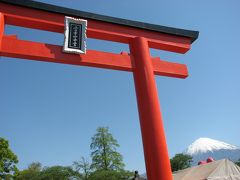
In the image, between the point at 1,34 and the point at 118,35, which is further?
the point at 118,35

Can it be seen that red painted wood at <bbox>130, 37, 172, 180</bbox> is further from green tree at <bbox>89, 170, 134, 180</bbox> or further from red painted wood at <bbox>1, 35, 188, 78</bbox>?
green tree at <bbox>89, 170, 134, 180</bbox>

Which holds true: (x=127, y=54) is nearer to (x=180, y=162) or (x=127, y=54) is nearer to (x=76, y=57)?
(x=76, y=57)

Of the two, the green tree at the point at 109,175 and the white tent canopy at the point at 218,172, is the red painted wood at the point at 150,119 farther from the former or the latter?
the green tree at the point at 109,175

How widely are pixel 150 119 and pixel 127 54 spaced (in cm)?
161

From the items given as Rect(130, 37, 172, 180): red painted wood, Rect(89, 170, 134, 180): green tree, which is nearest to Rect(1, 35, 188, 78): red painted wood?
Rect(130, 37, 172, 180): red painted wood

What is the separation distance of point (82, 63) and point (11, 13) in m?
1.59

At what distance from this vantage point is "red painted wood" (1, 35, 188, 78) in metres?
4.50

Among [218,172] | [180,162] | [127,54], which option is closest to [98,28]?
[127,54]

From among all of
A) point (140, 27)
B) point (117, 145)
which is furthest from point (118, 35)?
point (117, 145)

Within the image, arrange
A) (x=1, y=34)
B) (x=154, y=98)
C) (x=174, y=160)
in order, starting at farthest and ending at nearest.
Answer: (x=174, y=160) < (x=154, y=98) < (x=1, y=34)

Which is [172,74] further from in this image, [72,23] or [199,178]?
[199,178]

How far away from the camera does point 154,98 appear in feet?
16.0

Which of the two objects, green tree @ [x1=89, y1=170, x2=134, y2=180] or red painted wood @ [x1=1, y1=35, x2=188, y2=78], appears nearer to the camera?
red painted wood @ [x1=1, y1=35, x2=188, y2=78]

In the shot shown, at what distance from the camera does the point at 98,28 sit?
535 centimetres
